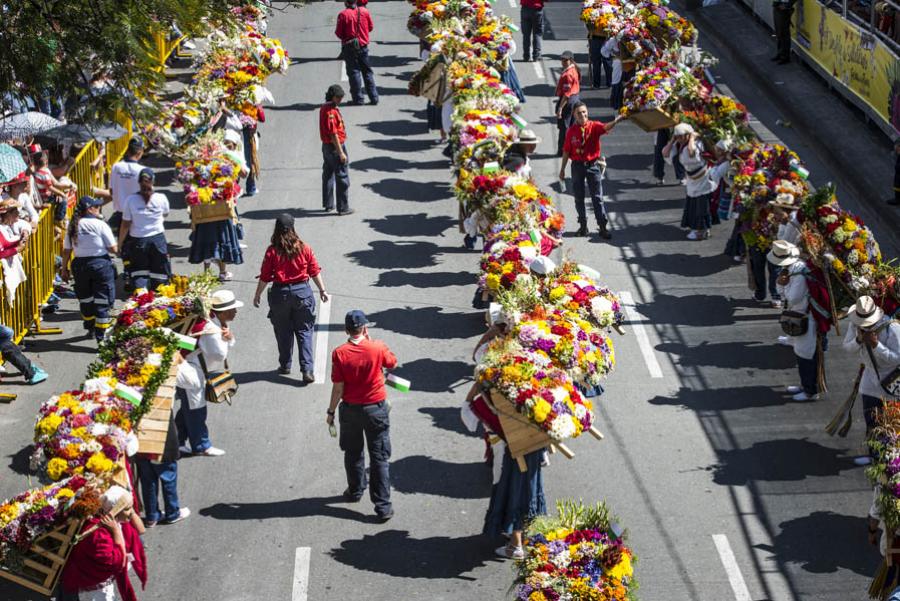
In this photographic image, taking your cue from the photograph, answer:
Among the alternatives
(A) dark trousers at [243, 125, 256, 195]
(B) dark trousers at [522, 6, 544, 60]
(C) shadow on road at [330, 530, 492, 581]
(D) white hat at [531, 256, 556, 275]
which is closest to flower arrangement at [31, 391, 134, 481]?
(C) shadow on road at [330, 530, 492, 581]

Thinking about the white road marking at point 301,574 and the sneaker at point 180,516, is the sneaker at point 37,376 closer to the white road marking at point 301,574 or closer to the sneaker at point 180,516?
the sneaker at point 180,516

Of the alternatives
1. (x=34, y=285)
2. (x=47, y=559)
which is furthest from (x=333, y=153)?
(x=47, y=559)

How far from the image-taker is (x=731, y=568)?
1266 cm

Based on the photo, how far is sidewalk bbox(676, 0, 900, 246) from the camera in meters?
22.5

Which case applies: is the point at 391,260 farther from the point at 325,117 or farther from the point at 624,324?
the point at 624,324

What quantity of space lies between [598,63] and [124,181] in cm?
1236

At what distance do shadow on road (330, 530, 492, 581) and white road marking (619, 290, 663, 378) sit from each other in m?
4.46

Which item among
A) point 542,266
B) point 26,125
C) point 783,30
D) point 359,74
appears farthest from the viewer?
point 783,30

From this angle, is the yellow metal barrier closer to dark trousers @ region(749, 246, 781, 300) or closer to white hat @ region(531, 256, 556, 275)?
white hat @ region(531, 256, 556, 275)

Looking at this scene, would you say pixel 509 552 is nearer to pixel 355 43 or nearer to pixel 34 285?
pixel 34 285

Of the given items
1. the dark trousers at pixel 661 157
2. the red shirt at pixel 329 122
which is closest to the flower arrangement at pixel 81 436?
the red shirt at pixel 329 122

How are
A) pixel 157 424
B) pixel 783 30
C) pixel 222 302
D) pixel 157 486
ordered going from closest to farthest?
1. pixel 157 424
2. pixel 157 486
3. pixel 222 302
4. pixel 783 30

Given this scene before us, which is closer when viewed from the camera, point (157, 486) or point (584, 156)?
point (157, 486)

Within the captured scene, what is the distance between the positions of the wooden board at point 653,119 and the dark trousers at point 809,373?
644cm
